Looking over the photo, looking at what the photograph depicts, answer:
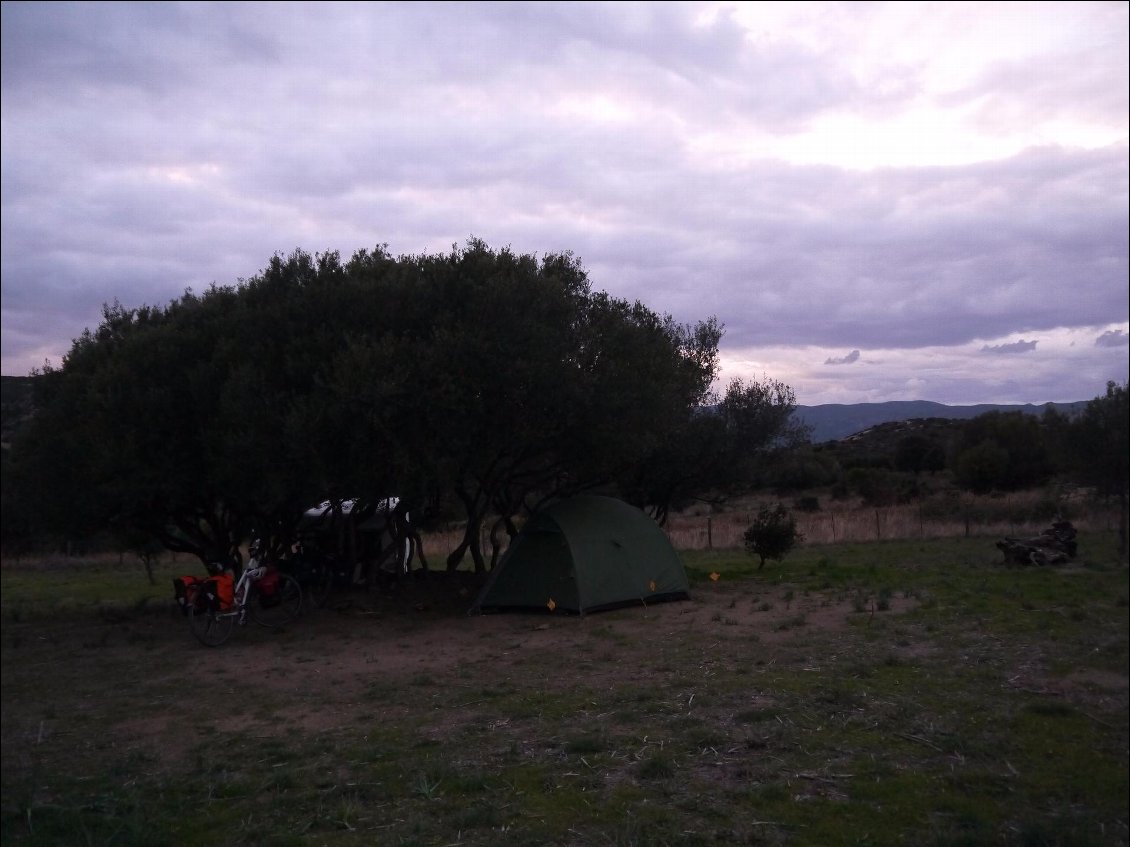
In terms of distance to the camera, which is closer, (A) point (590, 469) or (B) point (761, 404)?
(A) point (590, 469)

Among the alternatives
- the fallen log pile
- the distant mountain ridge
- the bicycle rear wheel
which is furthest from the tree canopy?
the distant mountain ridge

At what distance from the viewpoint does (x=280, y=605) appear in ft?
53.6

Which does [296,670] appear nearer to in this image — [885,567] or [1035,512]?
[885,567]

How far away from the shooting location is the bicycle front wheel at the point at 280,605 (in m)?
15.8

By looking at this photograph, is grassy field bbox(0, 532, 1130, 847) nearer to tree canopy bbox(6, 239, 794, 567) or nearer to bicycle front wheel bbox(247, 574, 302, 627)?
bicycle front wheel bbox(247, 574, 302, 627)

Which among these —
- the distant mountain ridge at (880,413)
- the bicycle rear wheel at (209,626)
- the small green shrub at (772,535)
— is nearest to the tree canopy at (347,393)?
the bicycle rear wheel at (209,626)

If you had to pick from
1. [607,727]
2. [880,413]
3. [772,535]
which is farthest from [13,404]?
[880,413]

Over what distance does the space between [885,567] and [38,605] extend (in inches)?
685

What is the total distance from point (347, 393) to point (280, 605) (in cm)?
476

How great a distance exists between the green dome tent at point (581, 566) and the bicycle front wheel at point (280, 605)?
2.94 meters

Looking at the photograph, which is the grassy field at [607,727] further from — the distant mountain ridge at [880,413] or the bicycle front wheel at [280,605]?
the distant mountain ridge at [880,413]

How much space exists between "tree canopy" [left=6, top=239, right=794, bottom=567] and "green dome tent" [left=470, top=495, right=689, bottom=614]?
1009mm

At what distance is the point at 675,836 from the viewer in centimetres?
577

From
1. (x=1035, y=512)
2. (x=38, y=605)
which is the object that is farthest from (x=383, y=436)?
(x=1035, y=512)
